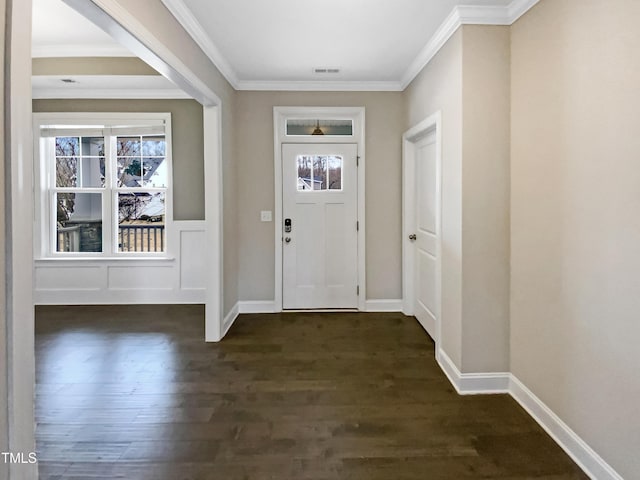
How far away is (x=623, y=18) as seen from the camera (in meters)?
1.59

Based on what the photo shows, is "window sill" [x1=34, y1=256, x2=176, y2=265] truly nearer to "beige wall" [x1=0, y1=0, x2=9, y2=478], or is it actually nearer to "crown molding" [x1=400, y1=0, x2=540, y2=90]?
"beige wall" [x1=0, y1=0, x2=9, y2=478]

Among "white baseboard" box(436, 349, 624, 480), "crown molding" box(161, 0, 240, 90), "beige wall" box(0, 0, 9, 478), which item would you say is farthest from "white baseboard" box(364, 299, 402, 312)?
"beige wall" box(0, 0, 9, 478)

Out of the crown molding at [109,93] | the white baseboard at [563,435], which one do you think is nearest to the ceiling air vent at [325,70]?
the crown molding at [109,93]

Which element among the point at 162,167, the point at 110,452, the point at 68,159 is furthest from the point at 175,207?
the point at 110,452

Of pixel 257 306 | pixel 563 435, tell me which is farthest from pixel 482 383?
pixel 257 306

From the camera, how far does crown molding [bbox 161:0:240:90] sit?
242 centimetres

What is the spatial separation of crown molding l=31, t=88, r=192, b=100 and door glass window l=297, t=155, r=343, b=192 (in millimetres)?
1763

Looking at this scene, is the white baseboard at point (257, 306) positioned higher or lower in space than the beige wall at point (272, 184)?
lower

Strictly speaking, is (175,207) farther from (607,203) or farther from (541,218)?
(607,203)

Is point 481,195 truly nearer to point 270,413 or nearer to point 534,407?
point 534,407

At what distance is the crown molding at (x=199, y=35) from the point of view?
95.2 inches

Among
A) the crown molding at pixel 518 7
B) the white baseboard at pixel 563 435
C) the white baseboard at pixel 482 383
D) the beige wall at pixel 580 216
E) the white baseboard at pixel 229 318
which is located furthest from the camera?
the white baseboard at pixel 229 318

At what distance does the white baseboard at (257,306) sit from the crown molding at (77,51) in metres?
2.87

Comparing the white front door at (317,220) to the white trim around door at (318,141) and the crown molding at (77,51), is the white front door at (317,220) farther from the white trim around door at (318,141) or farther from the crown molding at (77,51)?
the crown molding at (77,51)
